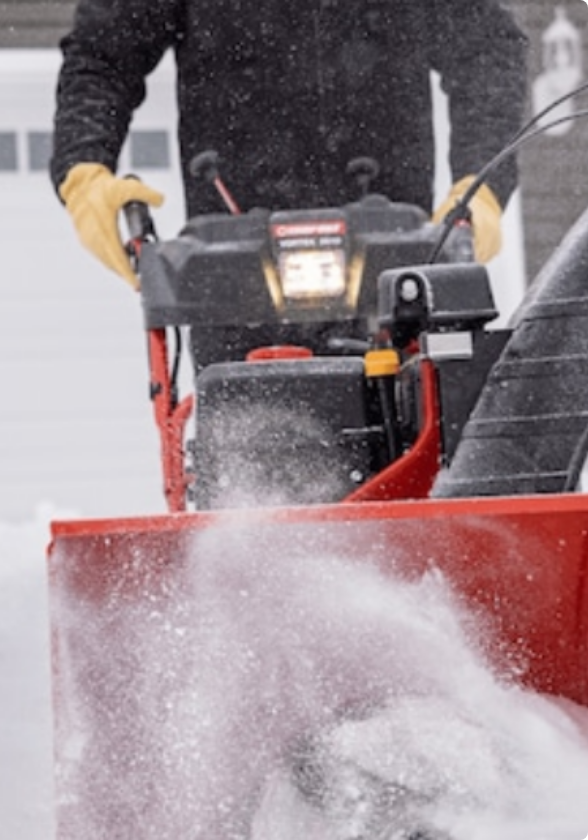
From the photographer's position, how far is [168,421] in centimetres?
307

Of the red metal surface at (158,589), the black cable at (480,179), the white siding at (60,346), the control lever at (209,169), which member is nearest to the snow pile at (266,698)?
the red metal surface at (158,589)

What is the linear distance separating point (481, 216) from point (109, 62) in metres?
0.78

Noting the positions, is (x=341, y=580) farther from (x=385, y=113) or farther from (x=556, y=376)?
(x=385, y=113)

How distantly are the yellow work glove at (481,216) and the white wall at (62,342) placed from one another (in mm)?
4321

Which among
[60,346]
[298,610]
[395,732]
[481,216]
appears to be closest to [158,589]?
[298,610]

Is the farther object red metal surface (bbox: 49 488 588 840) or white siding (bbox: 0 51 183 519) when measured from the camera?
white siding (bbox: 0 51 183 519)

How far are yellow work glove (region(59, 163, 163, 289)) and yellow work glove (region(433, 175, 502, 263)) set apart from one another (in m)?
0.50

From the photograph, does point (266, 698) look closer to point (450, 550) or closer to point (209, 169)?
point (450, 550)

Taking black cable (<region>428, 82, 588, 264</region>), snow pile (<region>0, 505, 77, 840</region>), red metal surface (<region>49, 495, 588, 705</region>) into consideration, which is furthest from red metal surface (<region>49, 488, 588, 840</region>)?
black cable (<region>428, 82, 588, 264</region>)

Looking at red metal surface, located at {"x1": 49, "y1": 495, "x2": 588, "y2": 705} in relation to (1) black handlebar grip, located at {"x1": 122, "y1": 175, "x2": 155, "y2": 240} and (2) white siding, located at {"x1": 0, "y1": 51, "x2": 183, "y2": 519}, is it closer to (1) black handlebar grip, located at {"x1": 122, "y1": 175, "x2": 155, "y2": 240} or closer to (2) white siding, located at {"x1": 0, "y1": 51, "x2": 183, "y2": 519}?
(1) black handlebar grip, located at {"x1": 122, "y1": 175, "x2": 155, "y2": 240}

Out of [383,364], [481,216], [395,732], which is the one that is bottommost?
[395,732]

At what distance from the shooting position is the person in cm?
346

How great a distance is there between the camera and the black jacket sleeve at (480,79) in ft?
11.3

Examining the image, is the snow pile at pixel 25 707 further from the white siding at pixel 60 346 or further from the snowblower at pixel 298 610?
the white siding at pixel 60 346
